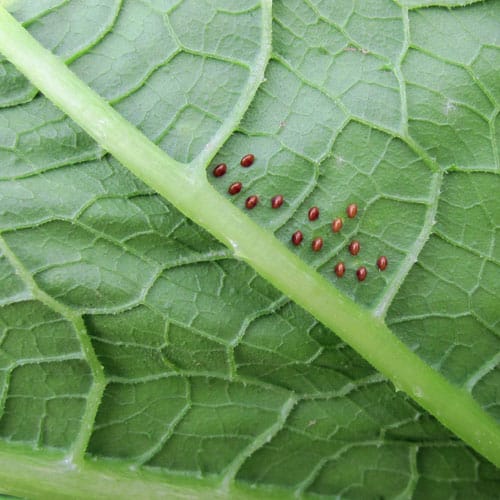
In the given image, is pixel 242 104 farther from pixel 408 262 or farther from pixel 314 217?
pixel 408 262

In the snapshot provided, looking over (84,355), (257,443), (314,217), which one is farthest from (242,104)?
(257,443)

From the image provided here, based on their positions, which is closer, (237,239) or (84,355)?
(237,239)

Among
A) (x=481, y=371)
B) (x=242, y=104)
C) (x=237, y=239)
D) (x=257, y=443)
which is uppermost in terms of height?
(x=242, y=104)

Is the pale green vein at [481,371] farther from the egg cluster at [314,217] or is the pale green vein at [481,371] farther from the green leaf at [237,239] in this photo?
the egg cluster at [314,217]

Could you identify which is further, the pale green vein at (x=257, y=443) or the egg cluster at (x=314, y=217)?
the pale green vein at (x=257, y=443)

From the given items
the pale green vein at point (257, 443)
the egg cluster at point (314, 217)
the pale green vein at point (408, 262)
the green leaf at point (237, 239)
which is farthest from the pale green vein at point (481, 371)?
the pale green vein at point (257, 443)

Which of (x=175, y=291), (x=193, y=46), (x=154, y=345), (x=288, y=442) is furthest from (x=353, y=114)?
(x=288, y=442)

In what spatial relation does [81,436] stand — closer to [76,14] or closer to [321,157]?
[321,157]

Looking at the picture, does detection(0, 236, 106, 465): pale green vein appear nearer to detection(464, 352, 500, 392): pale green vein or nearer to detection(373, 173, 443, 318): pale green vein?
detection(373, 173, 443, 318): pale green vein
